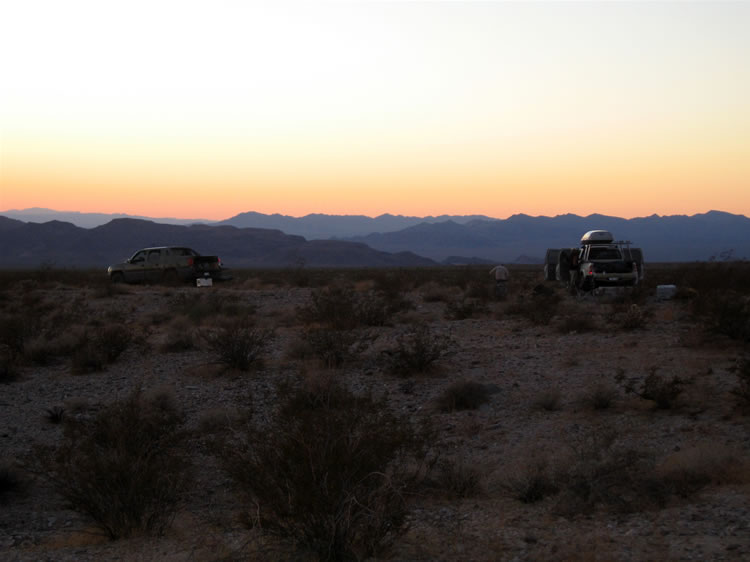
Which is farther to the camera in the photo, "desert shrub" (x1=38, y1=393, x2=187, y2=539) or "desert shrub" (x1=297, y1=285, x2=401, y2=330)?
"desert shrub" (x1=297, y1=285, x2=401, y2=330)

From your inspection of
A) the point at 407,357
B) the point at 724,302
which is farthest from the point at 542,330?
the point at 407,357

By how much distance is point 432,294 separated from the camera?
26078 mm

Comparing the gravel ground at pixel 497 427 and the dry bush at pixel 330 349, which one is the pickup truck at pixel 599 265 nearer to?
the gravel ground at pixel 497 427

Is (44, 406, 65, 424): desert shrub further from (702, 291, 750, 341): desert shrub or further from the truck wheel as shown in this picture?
the truck wheel

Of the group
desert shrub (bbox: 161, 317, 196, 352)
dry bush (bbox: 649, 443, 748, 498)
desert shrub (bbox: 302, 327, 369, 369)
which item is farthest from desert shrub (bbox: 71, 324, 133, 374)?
dry bush (bbox: 649, 443, 748, 498)

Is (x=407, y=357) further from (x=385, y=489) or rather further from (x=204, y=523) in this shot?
(x=385, y=489)

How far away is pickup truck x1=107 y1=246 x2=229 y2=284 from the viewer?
31719mm

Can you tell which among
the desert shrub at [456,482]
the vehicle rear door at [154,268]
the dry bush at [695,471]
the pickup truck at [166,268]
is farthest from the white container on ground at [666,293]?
the vehicle rear door at [154,268]

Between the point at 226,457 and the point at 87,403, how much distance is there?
6521mm

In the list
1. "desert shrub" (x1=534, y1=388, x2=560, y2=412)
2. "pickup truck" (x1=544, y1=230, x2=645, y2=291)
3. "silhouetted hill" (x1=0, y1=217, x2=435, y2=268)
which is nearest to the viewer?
"desert shrub" (x1=534, y1=388, x2=560, y2=412)

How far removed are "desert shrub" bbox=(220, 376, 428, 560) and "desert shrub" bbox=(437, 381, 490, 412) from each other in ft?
17.2

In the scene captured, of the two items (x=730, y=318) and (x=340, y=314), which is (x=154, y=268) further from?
(x=730, y=318)

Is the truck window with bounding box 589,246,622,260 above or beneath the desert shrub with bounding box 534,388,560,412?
above

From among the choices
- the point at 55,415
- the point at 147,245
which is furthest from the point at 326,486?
the point at 147,245
